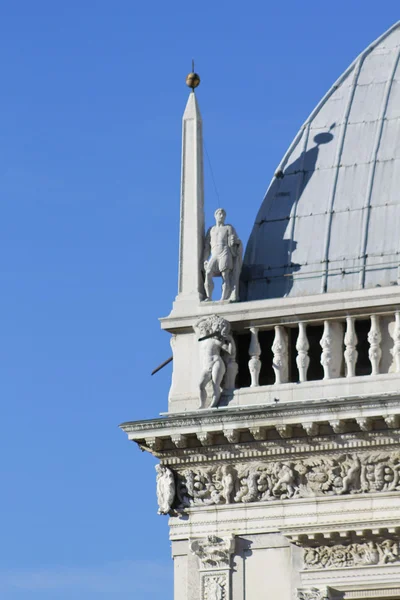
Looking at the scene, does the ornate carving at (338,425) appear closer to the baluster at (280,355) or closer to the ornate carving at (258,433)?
the ornate carving at (258,433)

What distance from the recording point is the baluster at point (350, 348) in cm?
2994

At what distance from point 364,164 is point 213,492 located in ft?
18.1

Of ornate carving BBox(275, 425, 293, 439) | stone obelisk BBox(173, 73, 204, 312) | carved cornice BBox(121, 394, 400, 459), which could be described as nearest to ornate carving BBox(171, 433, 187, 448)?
carved cornice BBox(121, 394, 400, 459)

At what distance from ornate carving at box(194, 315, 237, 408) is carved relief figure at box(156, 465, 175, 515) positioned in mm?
1063

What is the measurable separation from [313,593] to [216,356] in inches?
145

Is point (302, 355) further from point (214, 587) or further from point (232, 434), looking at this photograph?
point (214, 587)

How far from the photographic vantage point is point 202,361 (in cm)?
3073

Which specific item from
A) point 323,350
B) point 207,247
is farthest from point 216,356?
point 207,247

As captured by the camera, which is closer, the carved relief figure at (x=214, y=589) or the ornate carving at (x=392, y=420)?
the ornate carving at (x=392, y=420)

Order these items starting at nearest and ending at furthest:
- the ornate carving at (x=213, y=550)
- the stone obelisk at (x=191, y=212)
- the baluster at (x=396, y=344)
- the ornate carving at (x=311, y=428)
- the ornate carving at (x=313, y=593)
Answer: the ornate carving at (x=313, y=593), the ornate carving at (x=311, y=428), the baluster at (x=396, y=344), the ornate carving at (x=213, y=550), the stone obelisk at (x=191, y=212)

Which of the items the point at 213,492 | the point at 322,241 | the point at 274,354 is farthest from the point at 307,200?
the point at 213,492

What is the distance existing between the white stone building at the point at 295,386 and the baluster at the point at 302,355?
20mm

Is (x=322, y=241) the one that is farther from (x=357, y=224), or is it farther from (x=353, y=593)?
(x=353, y=593)

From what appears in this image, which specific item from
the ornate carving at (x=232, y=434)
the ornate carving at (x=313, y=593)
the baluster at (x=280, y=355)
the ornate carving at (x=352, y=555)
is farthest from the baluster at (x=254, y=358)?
the ornate carving at (x=313, y=593)
